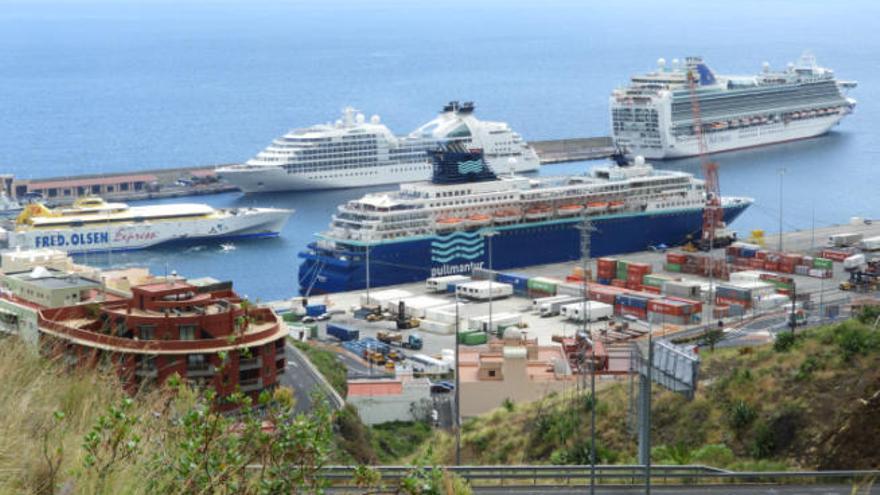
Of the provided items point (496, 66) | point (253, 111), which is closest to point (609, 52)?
point (496, 66)

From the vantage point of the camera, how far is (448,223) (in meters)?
28.8

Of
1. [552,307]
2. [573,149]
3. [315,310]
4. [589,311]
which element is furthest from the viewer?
[573,149]

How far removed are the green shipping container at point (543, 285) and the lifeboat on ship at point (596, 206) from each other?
5.89m

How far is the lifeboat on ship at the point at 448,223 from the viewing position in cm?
2872

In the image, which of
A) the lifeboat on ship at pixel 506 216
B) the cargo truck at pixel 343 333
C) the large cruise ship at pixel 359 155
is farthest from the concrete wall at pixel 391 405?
the large cruise ship at pixel 359 155

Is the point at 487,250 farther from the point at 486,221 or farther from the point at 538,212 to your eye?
the point at 538,212

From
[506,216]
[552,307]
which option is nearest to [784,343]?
[552,307]

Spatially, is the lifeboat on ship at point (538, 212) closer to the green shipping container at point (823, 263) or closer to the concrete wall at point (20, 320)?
the green shipping container at point (823, 263)

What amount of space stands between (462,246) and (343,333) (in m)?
7.39

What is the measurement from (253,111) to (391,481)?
58.0m

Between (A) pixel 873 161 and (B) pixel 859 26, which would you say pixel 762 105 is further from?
(B) pixel 859 26

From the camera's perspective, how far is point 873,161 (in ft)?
144

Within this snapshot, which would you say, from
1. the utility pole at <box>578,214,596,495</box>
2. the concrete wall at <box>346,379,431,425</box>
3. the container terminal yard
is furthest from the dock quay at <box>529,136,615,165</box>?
the concrete wall at <box>346,379,431,425</box>

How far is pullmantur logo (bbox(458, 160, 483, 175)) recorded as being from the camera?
31000 mm
